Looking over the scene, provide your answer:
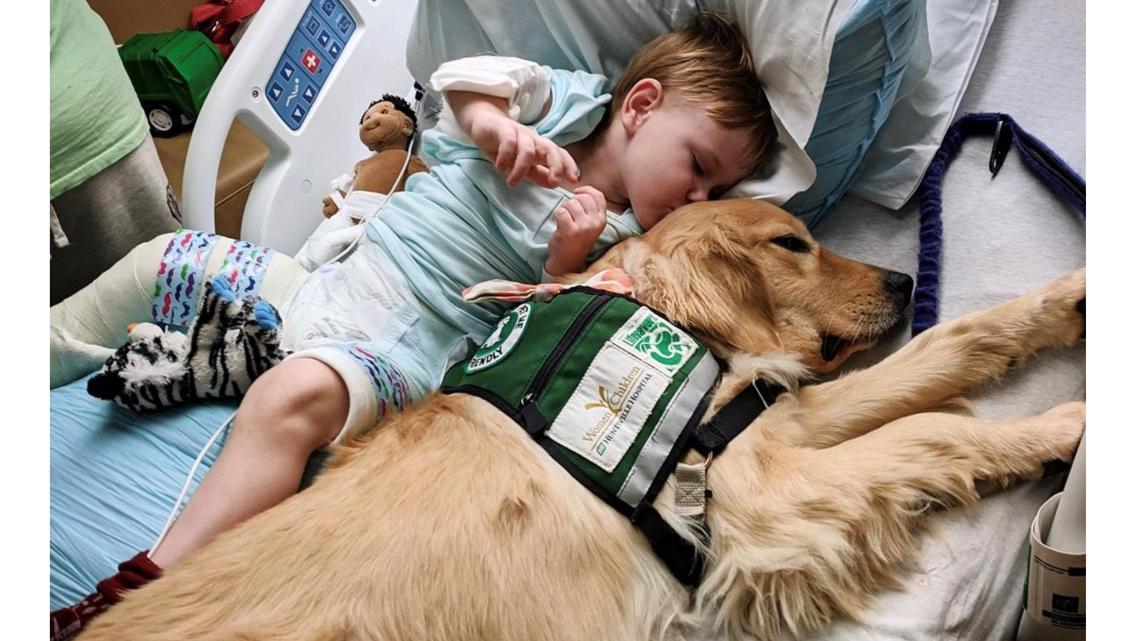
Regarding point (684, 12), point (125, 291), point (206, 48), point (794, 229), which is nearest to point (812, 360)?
point (794, 229)

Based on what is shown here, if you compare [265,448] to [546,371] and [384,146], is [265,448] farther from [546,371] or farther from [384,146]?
[384,146]

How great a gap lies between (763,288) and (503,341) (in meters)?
0.40

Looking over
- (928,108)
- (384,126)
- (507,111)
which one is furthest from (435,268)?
(928,108)

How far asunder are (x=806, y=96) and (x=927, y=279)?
36cm

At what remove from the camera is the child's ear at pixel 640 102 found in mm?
1509

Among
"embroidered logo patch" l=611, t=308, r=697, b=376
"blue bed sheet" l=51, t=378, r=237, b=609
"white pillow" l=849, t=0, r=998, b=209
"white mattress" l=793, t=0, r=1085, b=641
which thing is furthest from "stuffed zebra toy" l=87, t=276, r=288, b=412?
"white pillow" l=849, t=0, r=998, b=209

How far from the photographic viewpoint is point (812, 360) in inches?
50.7

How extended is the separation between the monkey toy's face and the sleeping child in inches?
13.4

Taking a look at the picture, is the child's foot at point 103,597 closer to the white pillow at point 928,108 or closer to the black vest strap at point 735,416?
the black vest strap at point 735,416

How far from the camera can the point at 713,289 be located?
1255 mm

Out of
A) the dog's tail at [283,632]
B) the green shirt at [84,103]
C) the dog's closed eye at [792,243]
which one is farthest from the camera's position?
the green shirt at [84,103]

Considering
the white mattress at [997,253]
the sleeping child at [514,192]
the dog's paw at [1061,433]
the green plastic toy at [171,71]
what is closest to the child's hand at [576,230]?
the sleeping child at [514,192]

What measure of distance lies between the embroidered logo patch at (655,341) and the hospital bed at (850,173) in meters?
0.35

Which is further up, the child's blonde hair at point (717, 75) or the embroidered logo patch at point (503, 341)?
the child's blonde hair at point (717, 75)
